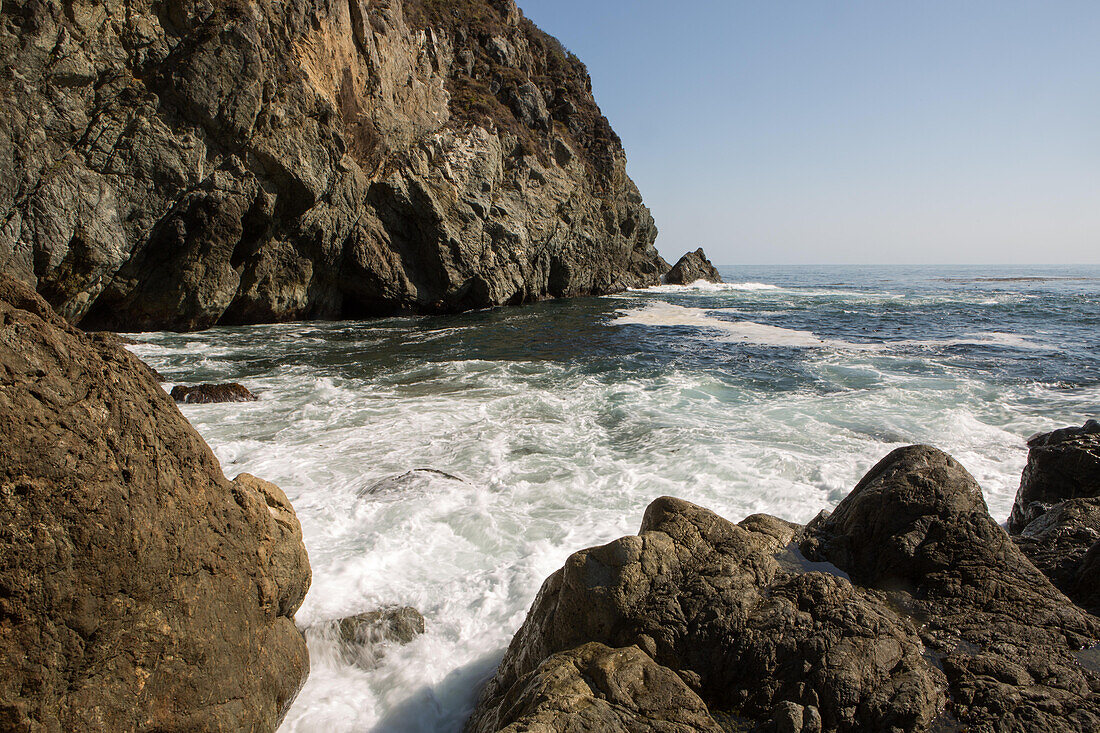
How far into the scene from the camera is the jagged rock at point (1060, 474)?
5.48 metres

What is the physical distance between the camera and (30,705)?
6.99 ft

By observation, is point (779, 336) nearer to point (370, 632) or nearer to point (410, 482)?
point (410, 482)

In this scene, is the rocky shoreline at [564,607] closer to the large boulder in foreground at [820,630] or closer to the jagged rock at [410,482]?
the large boulder in foreground at [820,630]

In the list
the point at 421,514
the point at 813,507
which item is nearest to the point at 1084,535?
the point at 813,507

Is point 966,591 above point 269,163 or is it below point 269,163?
below

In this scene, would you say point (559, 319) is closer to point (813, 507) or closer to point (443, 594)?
point (813, 507)

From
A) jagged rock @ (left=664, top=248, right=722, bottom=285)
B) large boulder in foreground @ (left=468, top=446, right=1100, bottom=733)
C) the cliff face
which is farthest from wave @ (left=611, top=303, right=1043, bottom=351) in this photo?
jagged rock @ (left=664, top=248, right=722, bottom=285)

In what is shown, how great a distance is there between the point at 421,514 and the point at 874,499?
4.28 meters

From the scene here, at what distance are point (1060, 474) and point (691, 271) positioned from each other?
168 feet

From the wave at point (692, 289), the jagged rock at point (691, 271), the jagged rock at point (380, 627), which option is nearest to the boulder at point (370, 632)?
the jagged rock at point (380, 627)

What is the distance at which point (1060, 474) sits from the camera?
562 cm

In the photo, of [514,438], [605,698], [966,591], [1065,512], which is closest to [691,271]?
[514,438]

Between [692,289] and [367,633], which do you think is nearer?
[367,633]

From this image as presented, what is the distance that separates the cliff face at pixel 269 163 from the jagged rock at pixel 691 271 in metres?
21.0
